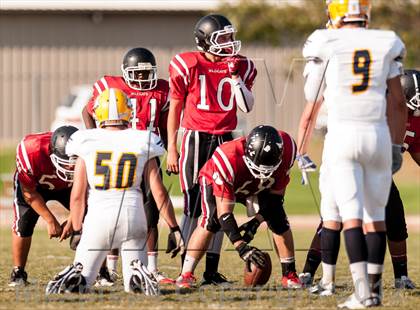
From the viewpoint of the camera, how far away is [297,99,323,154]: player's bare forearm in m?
7.14

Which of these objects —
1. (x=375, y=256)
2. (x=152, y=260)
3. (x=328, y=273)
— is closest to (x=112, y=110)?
(x=152, y=260)

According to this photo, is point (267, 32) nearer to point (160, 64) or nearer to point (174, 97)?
point (160, 64)

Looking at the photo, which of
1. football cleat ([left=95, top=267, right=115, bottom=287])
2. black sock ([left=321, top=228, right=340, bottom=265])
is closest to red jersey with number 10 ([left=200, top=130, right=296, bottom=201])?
black sock ([left=321, top=228, right=340, bottom=265])

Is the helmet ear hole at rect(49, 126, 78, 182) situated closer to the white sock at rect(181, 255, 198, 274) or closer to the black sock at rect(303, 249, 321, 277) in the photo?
the white sock at rect(181, 255, 198, 274)

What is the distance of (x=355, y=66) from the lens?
22.5 ft

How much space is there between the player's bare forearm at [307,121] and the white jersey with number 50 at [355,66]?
0.25m

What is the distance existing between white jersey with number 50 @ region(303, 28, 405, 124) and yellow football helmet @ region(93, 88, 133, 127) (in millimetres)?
1377

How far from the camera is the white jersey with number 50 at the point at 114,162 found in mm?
7477

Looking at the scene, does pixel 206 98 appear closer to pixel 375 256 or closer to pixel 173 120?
pixel 173 120

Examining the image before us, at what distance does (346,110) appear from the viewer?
6848 millimetres

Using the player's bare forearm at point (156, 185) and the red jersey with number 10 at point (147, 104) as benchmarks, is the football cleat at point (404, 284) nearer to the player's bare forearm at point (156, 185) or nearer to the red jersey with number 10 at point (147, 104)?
the player's bare forearm at point (156, 185)

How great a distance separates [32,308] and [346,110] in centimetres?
218

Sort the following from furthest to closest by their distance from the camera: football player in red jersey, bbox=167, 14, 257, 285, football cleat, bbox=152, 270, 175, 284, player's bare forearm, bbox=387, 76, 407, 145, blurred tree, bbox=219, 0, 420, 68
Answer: blurred tree, bbox=219, 0, 420, 68 < football player in red jersey, bbox=167, 14, 257, 285 < football cleat, bbox=152, 270, 175, 284 < player's bare forearm, bbox=387, 76, 407, 145

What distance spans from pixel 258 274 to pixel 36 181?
5.71 ft
